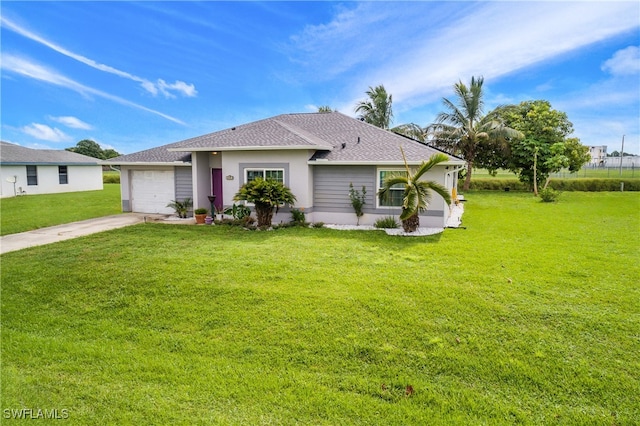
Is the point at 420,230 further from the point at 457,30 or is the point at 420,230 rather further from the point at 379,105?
the point at 379,105

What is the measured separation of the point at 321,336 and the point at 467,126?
92.5ft

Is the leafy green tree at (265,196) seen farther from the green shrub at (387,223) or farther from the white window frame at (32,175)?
the white window frame at (32,175)

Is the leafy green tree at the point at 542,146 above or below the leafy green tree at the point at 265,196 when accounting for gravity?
above

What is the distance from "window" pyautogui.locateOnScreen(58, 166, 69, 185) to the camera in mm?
28125

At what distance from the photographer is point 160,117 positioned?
84.2ft

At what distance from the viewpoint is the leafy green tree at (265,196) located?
38.5 feet

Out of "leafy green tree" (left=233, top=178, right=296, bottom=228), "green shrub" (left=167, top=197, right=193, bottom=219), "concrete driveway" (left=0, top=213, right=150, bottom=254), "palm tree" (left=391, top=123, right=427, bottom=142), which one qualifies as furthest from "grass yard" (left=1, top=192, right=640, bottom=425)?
"palm tree" (left=391, top=123, right=427, bottom=142)

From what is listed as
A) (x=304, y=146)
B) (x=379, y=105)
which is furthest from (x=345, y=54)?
(x=304, y=146)

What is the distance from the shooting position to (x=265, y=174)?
520 inches

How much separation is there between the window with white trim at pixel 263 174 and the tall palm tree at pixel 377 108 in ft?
59.0

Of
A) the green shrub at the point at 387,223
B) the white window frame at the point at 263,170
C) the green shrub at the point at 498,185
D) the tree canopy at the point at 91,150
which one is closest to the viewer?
the green shrub at the point at 387,223

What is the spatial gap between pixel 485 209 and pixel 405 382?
53.9 ft

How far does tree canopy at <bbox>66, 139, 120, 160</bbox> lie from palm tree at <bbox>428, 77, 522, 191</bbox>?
51.4 meters

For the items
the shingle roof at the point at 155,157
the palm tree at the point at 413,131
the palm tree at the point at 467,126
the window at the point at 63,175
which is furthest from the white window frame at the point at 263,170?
the window at the point at 63,175
